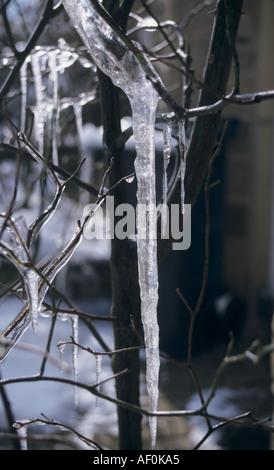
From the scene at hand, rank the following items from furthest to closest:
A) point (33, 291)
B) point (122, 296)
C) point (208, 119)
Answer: point (122, 296) < point (208, 119) < point (33, 291)

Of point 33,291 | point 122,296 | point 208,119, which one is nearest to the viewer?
point 33,291

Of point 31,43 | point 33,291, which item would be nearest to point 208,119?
point 31,43

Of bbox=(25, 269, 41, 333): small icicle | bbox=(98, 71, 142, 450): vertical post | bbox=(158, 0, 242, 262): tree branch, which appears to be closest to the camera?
bbox=(25, 269, 41, 333): small icicle

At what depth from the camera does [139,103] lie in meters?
1.44

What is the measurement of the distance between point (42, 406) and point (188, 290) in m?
1.77

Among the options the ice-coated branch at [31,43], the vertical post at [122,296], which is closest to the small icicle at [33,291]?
the vertical post at [122,296]

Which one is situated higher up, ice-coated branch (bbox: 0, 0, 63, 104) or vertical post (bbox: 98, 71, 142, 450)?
Answer: ice-coated branch (bbox: 0, 0, 63, 104)

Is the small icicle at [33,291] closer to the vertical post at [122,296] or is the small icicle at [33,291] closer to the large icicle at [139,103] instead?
the large icicle at [139,103]

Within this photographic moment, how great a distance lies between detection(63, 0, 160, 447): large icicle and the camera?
143 centimetres

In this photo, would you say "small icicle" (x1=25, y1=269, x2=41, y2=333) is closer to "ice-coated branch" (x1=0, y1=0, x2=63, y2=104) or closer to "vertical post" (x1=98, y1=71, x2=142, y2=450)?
"vertical post" (x1=98, y1=71, x2=142, y2=450)

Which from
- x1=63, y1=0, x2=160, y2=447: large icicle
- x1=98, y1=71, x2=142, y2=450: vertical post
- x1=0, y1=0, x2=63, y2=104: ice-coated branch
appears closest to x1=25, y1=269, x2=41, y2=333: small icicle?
x1=63, y1=0, x2=160, y2=447: large icicle

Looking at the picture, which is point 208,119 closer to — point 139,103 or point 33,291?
point 139,103

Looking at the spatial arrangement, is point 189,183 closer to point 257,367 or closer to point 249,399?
point 249,399

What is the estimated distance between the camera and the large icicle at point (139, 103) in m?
1.43
